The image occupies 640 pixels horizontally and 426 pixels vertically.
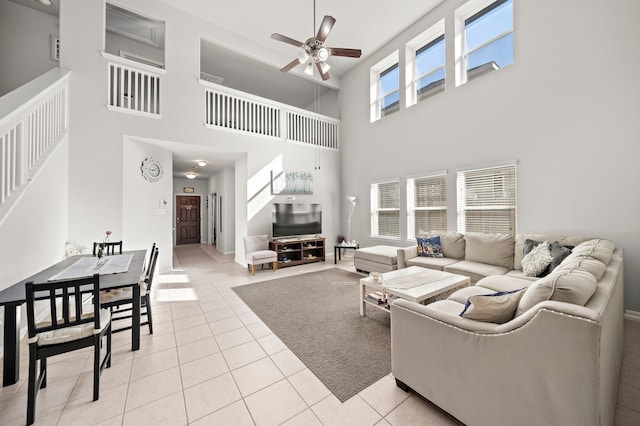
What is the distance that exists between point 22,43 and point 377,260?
8116 mm

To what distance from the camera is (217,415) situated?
156cm

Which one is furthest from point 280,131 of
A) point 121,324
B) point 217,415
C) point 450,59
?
point 217,415

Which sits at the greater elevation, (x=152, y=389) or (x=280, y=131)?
(x=280, y=131)

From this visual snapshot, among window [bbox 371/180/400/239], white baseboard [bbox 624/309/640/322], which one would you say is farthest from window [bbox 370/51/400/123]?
white baseboard [bbox 624/309/640/322]

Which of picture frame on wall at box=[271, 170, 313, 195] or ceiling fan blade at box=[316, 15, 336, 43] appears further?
picture frame on wall at box=[271, 170, 313, 195]

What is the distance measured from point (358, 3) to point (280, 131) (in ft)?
9.84

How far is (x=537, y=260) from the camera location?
289cm

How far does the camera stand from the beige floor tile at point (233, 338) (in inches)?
95.0

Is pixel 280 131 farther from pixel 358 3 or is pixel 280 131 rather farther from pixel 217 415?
pixel 217 415

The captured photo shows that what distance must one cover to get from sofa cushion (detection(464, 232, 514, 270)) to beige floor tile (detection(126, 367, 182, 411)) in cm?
406

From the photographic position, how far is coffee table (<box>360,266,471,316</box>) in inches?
97.1

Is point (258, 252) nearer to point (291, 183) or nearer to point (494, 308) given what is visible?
point (291, 183)

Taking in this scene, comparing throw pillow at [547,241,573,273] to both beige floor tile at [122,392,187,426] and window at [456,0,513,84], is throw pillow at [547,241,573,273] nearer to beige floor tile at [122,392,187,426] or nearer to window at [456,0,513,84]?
window at [456,0,513,84]

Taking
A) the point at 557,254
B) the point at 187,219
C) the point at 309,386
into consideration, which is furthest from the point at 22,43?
the point at 557,254
